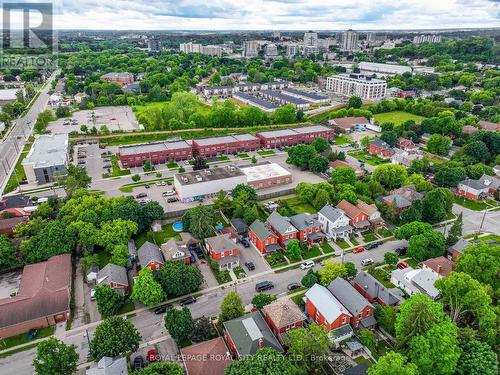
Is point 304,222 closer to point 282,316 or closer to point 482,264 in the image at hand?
point 282,316

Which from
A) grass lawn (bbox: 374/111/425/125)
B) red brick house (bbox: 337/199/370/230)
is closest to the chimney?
red brick house (bbox: 337/199/370/230)

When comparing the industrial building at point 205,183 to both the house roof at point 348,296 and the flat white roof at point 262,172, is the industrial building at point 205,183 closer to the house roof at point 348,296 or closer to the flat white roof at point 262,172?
the flat white roof at point 262,172

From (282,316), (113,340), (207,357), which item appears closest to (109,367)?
(113,340)

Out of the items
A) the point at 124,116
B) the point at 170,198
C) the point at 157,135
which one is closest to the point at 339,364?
the point at 170,198

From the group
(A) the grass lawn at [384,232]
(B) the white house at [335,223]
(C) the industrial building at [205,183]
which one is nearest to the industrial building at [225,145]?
(C) the industrial building at [205,183]

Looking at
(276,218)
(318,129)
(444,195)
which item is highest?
(318,129)

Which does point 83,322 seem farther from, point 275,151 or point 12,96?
point 12,96
